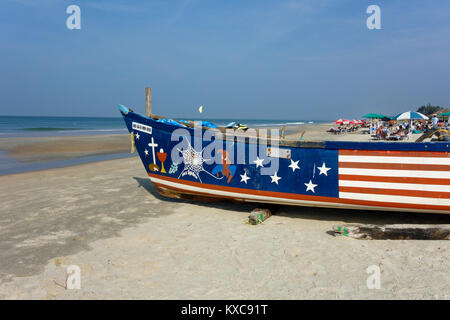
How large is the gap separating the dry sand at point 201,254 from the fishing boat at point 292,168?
42cm

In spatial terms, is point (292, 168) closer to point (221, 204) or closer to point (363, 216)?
point (363, 216)

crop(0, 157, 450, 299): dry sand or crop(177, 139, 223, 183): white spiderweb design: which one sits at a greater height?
crop(177, 139, 223, 183): white spiderweb design

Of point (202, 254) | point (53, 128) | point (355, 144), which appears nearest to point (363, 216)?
point (355, 144)

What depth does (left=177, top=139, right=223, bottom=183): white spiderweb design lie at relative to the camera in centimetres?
539

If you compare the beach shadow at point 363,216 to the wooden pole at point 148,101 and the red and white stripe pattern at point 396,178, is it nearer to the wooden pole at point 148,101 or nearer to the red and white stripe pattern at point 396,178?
the red and white stripe pattern at point 396,178

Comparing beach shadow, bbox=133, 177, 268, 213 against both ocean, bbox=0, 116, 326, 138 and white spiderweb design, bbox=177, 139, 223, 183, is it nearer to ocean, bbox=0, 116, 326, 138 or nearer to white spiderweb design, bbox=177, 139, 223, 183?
white spiderweb design, bbox=177, 139, 223, 183

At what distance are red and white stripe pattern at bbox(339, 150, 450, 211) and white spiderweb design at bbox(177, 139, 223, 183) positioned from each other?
86.8 inches

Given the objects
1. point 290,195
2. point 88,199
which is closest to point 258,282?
point 290,195

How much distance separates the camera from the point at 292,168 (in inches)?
186

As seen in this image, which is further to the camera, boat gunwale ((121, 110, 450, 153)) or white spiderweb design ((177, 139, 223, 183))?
white spiderweb design ((177, 139, 223, 183))

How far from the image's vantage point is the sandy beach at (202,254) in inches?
112

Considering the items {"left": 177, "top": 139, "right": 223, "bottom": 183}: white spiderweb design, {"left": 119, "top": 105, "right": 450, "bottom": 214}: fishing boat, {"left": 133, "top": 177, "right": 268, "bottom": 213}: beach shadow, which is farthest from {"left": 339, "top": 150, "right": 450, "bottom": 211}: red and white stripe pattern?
{"left": 177, "top": 139, "right": 223, "bottom": 183}: white spiderweb design


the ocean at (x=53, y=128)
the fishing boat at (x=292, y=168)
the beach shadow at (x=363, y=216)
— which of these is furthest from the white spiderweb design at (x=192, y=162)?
the ocean at (x=53, y=128)

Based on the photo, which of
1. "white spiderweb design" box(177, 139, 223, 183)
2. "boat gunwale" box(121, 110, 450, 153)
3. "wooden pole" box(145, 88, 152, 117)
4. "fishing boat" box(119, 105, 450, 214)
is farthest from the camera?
"wooden pole" box(145, 88, 152, 117)
